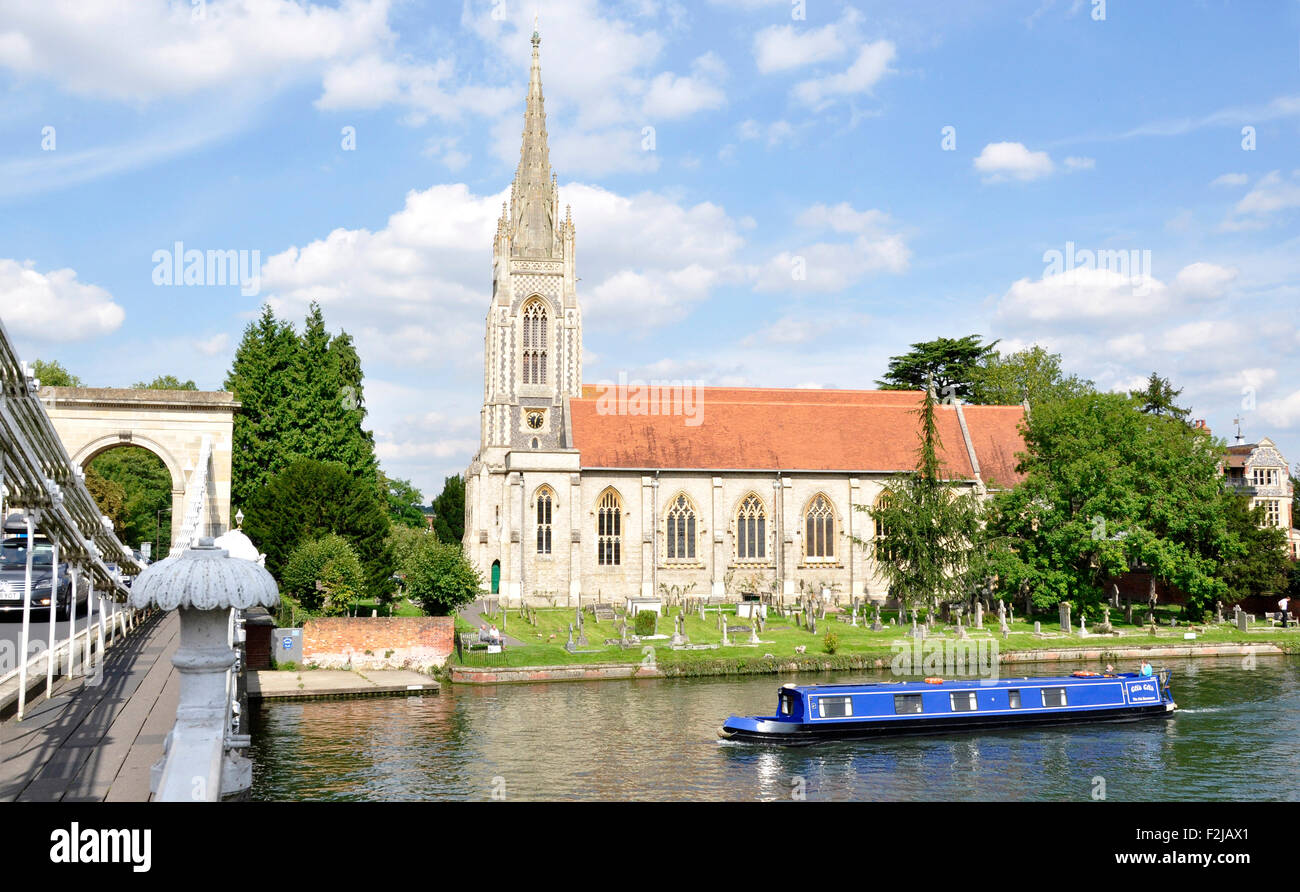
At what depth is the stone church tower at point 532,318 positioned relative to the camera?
69.0 meters

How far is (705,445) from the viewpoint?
204 ft

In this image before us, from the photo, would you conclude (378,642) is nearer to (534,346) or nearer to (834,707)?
(834,707)

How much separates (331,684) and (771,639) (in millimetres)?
19573

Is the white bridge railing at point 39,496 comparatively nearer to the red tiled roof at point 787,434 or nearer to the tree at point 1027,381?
the red tiled roof at point 787,434

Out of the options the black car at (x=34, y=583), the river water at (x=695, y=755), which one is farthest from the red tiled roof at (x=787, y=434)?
the black car at (x=34, y=583)

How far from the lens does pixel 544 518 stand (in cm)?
5881

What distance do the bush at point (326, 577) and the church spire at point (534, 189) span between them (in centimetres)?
3328

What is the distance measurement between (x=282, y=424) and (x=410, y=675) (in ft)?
73.7

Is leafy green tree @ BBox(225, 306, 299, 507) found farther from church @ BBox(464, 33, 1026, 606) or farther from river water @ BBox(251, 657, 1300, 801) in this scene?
river water @ BBox(251, 657, 1300, 801)

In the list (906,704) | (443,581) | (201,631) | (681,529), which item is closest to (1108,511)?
(681,529)

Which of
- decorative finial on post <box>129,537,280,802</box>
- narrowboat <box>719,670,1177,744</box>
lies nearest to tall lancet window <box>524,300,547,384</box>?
narrowboat <box>719,670,1177,744</box>

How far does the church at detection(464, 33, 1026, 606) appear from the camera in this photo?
58438 millimetres
